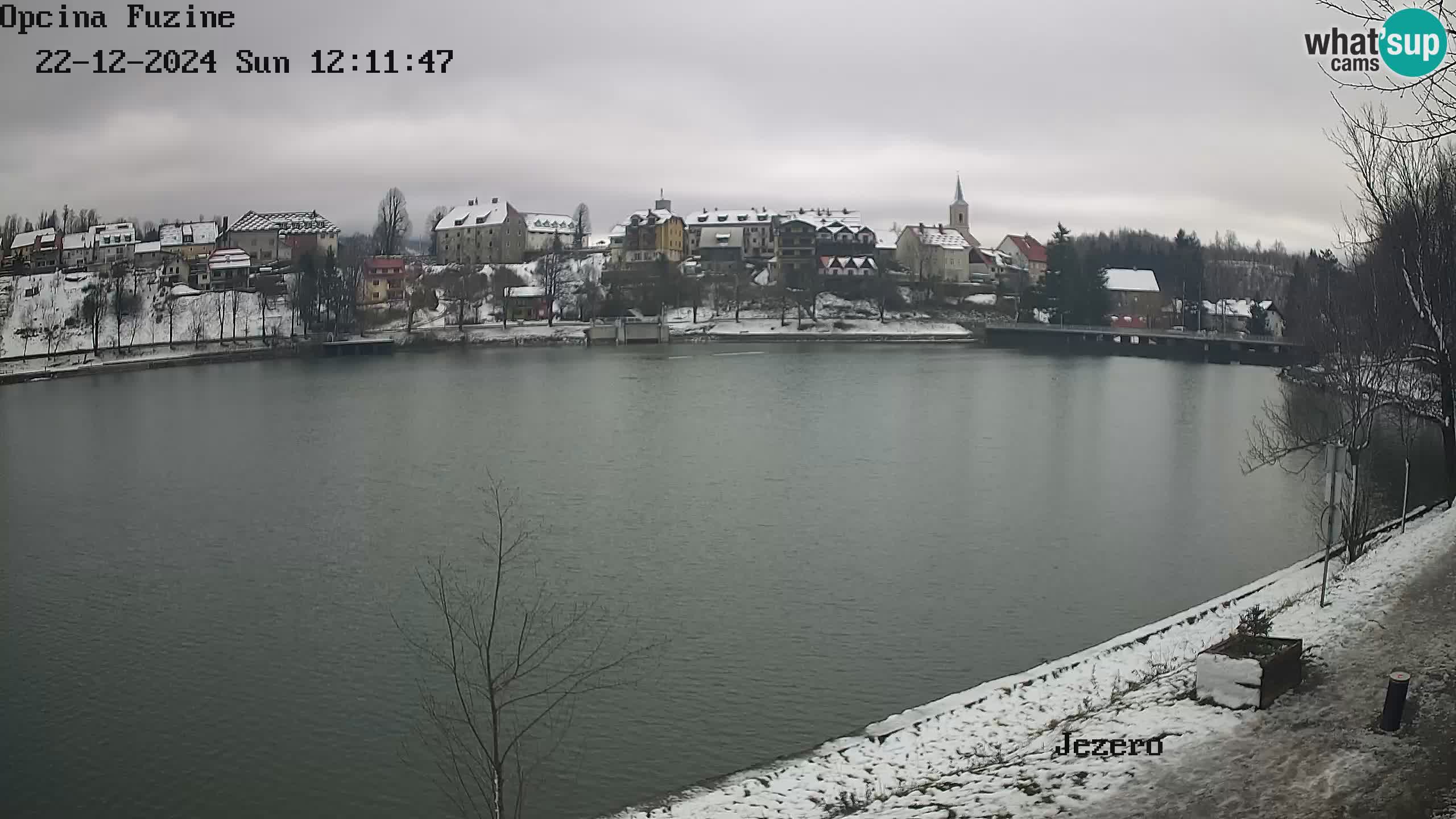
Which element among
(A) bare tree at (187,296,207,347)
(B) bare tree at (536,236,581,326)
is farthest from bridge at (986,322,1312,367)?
(A) bare tree at (187,296,207,347)

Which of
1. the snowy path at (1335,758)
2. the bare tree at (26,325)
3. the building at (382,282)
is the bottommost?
the snowy path at (1335,758)

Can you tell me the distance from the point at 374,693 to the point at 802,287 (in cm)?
5548

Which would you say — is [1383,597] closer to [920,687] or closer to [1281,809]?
[920,687]

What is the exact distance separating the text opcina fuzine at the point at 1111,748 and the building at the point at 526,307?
177 feet

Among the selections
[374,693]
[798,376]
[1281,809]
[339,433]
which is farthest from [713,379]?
[1281,809]

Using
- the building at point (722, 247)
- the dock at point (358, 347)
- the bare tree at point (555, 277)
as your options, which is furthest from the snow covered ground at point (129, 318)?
the building at point (722, 247)

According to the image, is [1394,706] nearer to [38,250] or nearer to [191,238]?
[38,250]

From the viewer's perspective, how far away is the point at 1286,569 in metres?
12.1

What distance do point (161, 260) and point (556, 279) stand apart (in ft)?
70.7

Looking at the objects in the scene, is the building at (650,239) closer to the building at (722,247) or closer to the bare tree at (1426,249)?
the building at (722,247)

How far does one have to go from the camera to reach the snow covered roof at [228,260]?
201 feet

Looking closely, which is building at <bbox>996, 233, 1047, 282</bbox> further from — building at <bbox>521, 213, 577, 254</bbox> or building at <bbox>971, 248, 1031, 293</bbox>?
building at <bbox>521, 213, 577, 254</bbox>

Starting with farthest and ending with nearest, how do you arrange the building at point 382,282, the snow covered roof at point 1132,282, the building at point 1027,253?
1. the building at point 1027,253
2. the snow covered roof at point 1132,282
3. the building at point 382,282

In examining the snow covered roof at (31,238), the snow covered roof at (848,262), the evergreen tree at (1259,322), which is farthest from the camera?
the snow covered roof at (848,262)
